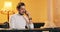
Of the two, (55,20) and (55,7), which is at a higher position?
(55,7)

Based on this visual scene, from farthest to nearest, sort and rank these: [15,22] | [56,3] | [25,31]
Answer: [56,3] < [15,22] < [25,31]

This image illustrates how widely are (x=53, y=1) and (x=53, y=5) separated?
13 centimetres

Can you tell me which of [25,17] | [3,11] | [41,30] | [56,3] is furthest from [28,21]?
[3,11]

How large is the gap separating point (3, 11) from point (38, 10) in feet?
4.35

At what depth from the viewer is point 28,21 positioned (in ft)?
11.1

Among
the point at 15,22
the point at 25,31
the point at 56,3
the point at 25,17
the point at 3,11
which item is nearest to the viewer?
the point at 25,31

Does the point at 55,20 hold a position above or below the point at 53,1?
below

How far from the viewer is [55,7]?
5.39 metres

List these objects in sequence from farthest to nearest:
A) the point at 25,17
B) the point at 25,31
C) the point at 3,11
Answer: the point at 3,11
the point at 25,17
the point at 25,31

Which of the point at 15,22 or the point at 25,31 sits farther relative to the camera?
the point at 15,22

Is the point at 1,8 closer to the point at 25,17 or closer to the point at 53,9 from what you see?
the point at 53,9

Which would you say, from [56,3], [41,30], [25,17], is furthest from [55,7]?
[41,30]

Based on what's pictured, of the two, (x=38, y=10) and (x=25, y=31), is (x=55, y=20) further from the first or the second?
(x=25, y=31)

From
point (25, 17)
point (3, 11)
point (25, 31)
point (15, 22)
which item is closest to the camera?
point (25, 31)
